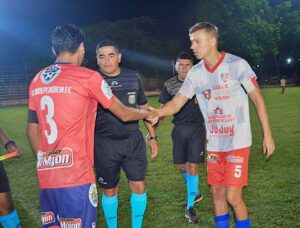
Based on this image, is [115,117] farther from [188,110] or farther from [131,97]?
[188,110]

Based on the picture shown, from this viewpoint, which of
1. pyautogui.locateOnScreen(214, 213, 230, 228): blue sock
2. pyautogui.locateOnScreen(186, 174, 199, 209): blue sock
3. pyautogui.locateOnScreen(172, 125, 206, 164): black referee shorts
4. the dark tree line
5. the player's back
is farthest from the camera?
A: the dark tree line

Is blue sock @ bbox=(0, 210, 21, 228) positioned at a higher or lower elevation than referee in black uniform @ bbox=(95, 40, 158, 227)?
lower

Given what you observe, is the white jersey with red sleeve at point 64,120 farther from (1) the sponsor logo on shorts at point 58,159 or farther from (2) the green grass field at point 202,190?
(2) the green grass field at point 202,190

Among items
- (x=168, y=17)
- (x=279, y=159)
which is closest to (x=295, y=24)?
(x=168, y=17)

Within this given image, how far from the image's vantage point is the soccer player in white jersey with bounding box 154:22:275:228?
420cm

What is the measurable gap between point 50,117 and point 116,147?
6.16ft

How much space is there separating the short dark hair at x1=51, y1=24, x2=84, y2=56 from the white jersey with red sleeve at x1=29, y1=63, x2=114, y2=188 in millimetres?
144

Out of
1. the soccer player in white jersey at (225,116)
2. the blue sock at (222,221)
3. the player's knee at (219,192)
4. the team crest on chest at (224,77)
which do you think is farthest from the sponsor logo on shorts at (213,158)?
the team crest on chest at (224,77)

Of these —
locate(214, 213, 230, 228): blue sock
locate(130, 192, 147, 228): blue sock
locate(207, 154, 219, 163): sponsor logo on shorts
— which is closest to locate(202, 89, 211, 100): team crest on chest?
locate(207, 154, 219, 163): sponsor logo on shorts

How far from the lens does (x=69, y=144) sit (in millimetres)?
3082

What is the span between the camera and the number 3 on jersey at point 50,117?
3061mm

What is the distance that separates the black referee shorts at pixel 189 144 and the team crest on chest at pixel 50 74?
3352 millimetres

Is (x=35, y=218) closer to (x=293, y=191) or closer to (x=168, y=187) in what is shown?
(x=168, y=187)

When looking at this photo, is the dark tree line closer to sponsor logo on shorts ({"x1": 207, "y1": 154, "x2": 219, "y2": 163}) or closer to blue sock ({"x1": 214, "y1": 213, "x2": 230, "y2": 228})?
sponsor logo on shorts ({"x1": 207, "y1": 154, "x2": 219, "y2": 163})
